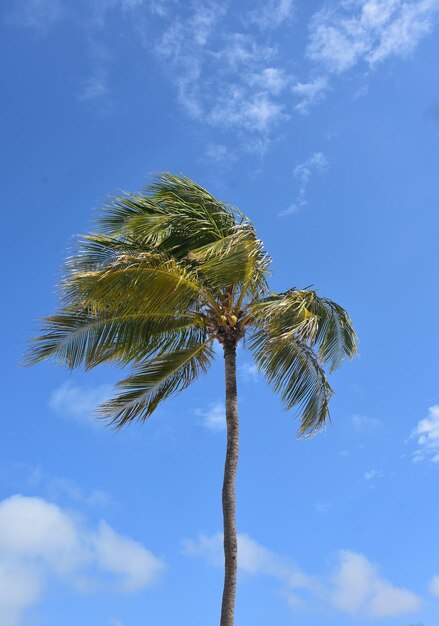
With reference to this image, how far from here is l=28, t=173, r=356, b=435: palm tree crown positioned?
13781mm

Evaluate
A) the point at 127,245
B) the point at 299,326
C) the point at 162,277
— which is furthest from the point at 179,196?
the point at 299,326

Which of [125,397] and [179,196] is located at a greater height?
[179,196]

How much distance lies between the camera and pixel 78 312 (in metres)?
14.6

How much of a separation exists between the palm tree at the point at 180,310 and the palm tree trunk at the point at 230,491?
2 centimetres

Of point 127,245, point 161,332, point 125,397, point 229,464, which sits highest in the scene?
point 127,245

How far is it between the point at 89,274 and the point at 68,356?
6.70 ft

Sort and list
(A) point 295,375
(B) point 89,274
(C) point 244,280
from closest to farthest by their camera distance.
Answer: (B) point 89,274 < (C) point 244,280 < (A) point 295,375

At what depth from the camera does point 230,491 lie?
44.8 ft

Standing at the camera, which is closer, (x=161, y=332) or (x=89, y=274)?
(x=89, y=274)

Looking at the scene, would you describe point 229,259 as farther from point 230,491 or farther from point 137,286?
point 230,491

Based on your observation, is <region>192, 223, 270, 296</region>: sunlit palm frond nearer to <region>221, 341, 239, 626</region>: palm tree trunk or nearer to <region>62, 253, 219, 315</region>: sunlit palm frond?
<region>62, 253, 219, 315</region>: sunlit palm frond

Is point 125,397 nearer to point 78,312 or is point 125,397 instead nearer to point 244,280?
point 78,312

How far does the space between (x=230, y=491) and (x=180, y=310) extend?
3.13 m

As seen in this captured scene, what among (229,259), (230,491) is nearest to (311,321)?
(229,259)
